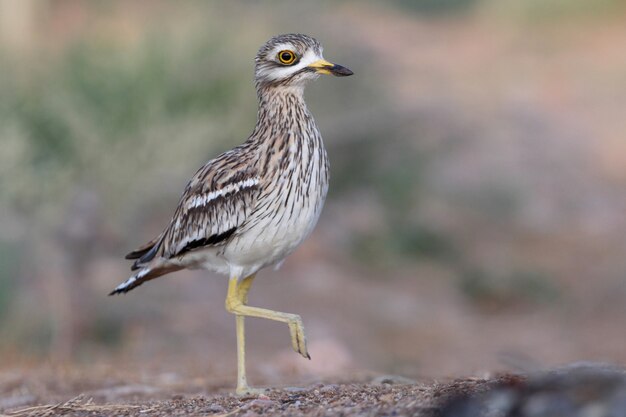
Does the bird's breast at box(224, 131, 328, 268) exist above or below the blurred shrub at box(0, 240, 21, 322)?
below

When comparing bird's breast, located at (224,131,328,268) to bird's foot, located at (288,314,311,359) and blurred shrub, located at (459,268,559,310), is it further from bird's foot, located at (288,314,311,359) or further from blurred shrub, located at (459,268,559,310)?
blurred shrub, located at (459,268,559,310)

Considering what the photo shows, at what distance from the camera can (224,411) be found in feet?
16.8

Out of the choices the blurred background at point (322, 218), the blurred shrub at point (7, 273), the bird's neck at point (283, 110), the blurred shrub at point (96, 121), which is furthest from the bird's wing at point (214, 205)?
the blurred shrub at point (96, 121)

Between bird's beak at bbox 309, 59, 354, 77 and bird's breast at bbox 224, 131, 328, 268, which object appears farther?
bird's beak at bbox 309, 59, 354, 77

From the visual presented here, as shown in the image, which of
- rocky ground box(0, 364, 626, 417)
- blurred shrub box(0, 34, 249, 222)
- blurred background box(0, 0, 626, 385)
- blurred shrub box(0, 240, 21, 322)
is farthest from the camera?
blurred shrub box(0, 34, 249, 222)

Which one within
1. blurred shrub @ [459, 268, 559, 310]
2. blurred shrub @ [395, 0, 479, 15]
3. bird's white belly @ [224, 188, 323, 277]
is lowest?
bird's white belly @ [224, 188, 323, 277]

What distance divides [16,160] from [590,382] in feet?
29.0

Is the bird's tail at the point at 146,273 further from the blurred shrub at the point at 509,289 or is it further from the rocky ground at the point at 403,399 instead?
the blurred shrub at the point at 509,289

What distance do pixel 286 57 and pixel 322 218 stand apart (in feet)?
36.8

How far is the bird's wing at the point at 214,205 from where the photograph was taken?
6000 mm

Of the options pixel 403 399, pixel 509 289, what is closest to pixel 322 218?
pixel 509 289

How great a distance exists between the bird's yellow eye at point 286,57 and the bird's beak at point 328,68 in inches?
4.9

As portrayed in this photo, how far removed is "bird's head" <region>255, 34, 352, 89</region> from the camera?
614cm

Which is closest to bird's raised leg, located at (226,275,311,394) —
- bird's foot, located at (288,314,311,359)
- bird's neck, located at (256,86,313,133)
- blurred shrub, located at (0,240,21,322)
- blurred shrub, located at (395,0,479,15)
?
bird's foot, located at (288,314,311,359)
